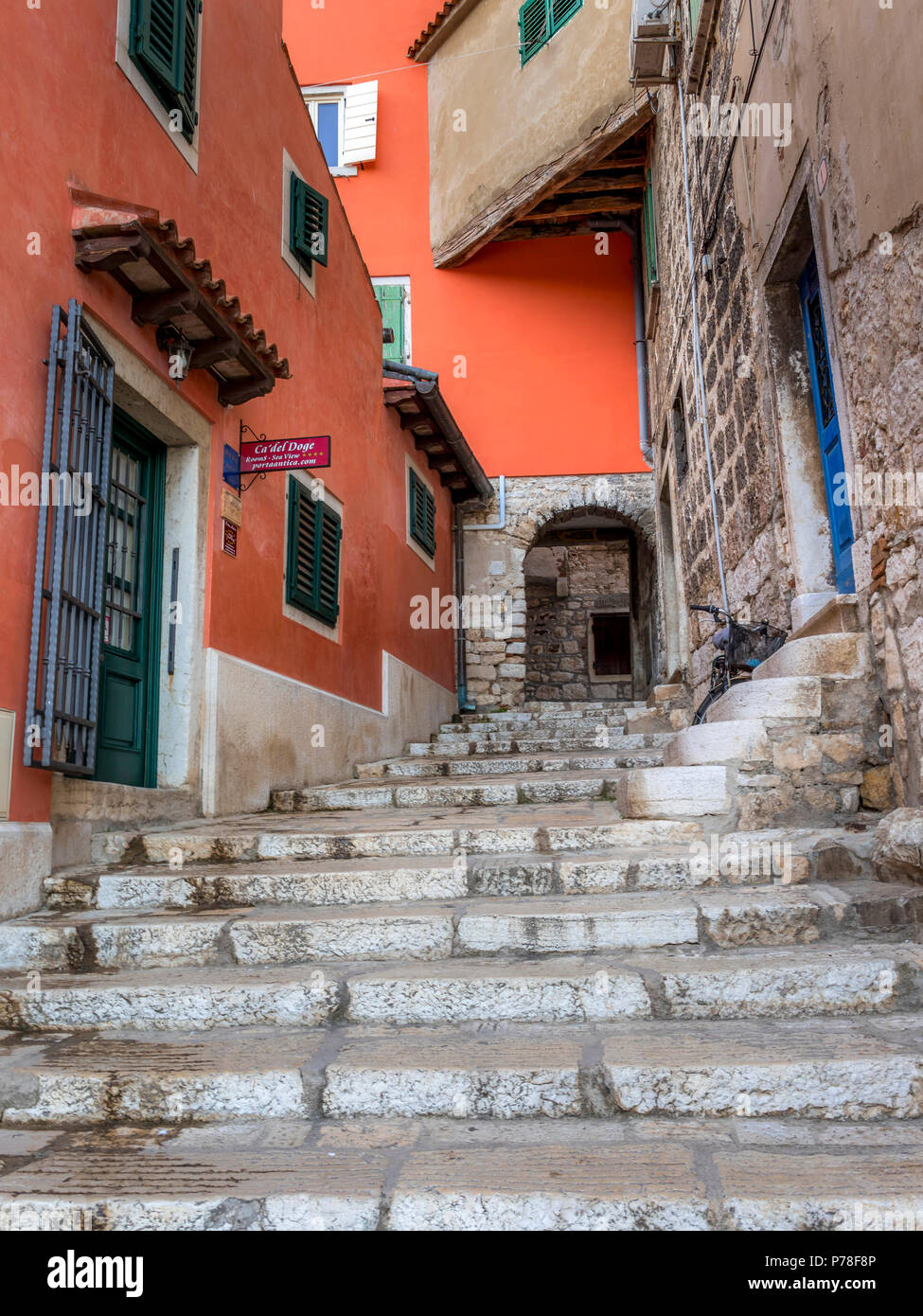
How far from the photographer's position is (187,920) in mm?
3332

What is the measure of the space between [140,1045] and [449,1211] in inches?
46.2

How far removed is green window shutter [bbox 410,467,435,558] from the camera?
10156 millimetres

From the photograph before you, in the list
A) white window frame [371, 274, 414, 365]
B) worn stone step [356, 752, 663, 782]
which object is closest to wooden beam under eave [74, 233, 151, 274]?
worn stone step [356, 752, 663, 782]

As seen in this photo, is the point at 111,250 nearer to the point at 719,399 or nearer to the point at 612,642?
the point at 719,399

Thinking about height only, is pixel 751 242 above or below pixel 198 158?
below

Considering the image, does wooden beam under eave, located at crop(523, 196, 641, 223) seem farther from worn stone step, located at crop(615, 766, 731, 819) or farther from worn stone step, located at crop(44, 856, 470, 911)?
worn stone step, located at crop(44, 856, 470, 911)

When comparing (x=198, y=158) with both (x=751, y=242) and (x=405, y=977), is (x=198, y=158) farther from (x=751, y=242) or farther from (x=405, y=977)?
(x=405, y=977)

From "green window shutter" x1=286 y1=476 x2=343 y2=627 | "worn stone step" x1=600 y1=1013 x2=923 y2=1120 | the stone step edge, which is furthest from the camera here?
"green window shutter" x1=286 y1=476 x2=343 y2=627

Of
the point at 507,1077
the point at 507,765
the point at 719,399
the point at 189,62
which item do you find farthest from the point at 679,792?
the point at 189,62

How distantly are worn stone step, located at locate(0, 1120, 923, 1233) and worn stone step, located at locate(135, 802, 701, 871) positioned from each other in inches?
68.2

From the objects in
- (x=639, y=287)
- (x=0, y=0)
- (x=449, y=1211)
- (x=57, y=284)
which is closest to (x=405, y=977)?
(x=449, y=1211)

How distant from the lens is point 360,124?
1291cm

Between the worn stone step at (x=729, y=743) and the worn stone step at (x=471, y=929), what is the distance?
0.77 metres

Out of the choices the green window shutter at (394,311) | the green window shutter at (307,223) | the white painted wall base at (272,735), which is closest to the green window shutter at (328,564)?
the white painted wall base at (272,735)
